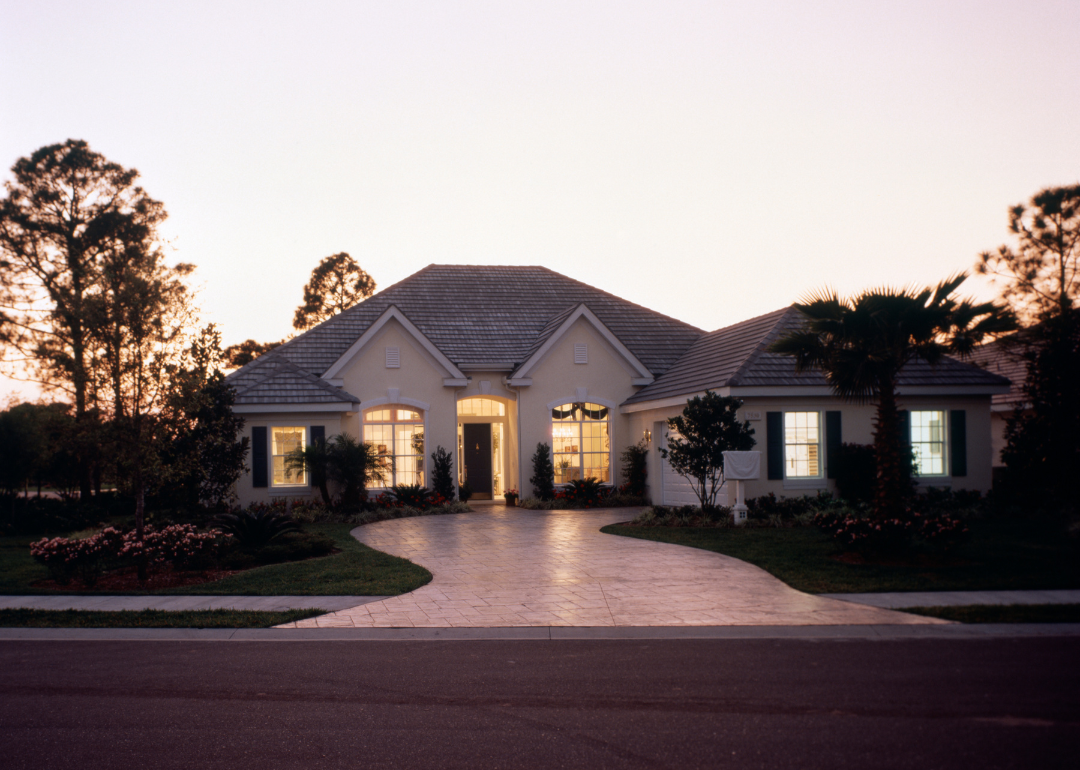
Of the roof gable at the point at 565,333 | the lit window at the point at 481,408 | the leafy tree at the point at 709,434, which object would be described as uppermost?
the roof gable at the point at 565,333

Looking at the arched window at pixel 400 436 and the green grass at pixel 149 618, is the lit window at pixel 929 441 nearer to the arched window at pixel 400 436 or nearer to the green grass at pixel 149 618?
the arched window at pixel 400 436

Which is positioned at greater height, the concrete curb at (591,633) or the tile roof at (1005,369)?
the tile roof at (1005,369)

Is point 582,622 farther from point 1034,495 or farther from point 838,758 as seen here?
point 1034,495

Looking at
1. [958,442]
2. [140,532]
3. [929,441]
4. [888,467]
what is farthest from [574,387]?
[140,532]

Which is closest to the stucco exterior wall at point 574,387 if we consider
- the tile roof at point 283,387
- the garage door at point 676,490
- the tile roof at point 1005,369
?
the garage door at point 676,490

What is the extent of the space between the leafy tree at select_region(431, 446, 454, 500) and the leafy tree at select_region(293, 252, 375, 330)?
73.7ft

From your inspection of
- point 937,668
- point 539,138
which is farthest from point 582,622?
point 539,138

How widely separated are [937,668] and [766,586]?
3.87m

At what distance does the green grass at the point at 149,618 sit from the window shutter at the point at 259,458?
12016mm

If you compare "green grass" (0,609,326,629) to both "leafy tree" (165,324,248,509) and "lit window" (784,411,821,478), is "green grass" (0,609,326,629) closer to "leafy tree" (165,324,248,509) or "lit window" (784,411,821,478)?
"leafy tree" (165,324,248,509)

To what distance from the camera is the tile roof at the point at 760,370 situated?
1873 centimetres

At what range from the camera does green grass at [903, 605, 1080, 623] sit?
8094mm

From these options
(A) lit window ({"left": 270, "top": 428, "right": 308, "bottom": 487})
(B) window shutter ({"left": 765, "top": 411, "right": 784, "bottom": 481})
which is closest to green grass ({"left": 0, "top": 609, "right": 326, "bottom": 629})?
(A) lit window ({"left": 270, "top": 428, "right": 308, "bottom": 487})

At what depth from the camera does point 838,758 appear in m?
4.54
